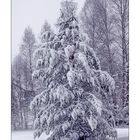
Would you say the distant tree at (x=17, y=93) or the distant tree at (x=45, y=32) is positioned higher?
the distant tree at (x=45, y=32)

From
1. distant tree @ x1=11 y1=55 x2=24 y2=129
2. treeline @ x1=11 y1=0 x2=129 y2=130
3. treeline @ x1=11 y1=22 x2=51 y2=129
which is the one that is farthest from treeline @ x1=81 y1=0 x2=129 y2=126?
distant tree @ x1=11 y1=55 x2=24 y2=129

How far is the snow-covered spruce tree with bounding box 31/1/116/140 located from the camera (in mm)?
4386

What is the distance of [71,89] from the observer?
4422 millimetres

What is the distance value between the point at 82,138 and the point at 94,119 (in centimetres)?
26

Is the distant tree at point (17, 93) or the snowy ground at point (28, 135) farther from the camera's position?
the distant tree at point (17, 93)

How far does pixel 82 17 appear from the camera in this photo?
4480mm

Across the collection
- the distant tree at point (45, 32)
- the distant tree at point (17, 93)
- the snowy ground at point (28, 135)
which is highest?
the distant tree at point (45, 32)

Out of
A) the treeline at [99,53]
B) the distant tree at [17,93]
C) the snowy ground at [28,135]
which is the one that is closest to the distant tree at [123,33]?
the treeline at [99,53]

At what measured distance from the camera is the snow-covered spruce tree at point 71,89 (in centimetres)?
439

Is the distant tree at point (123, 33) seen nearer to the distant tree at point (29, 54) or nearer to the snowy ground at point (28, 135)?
the snowy ground at point (28, 135)

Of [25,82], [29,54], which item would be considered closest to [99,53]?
[29,54]

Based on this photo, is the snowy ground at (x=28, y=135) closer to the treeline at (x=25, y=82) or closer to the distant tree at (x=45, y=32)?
the treeline at (x=25, y=82)
